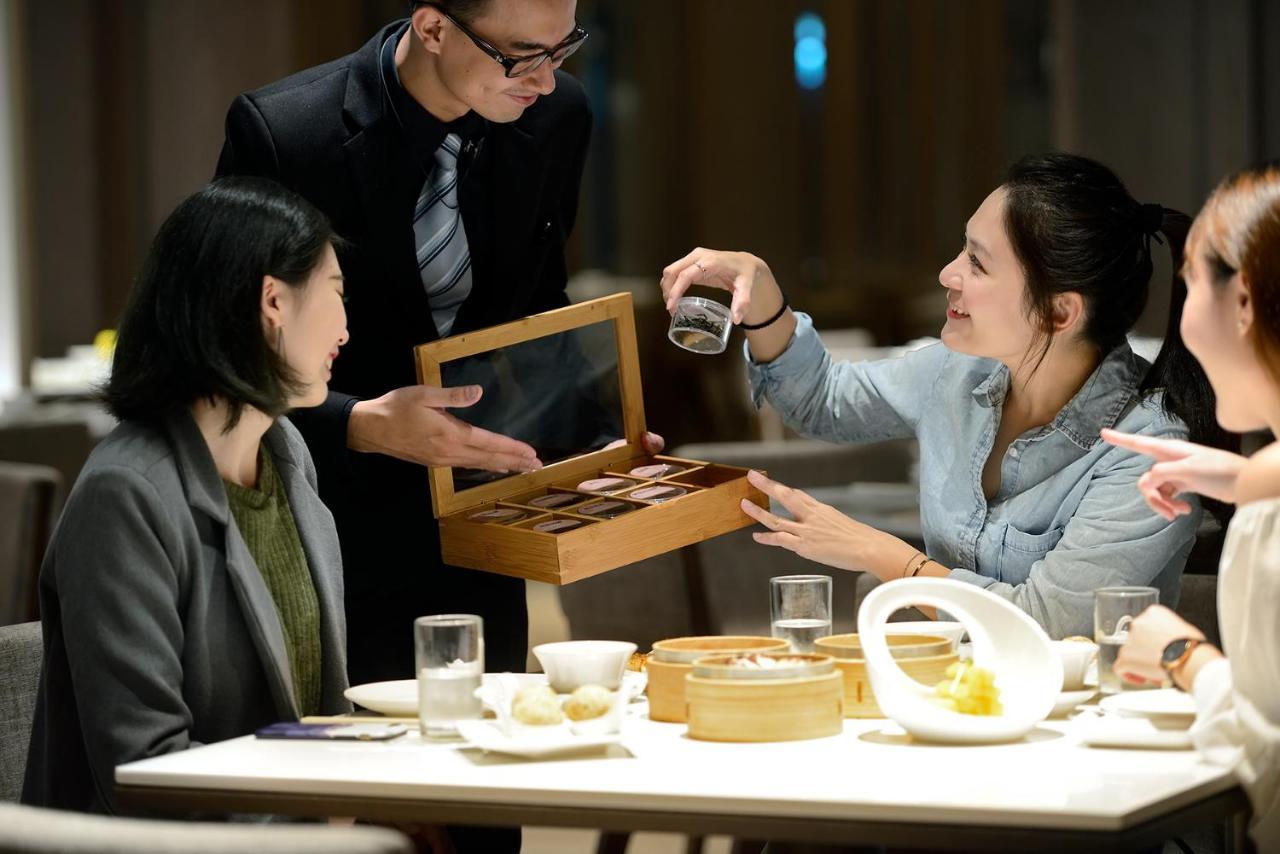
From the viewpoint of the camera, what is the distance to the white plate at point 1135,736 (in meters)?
1.85

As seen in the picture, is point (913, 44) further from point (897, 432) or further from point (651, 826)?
point (651, 826)

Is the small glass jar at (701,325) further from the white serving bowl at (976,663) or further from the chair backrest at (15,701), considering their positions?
the chair backrest at (15,701)

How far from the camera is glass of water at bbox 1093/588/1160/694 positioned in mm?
2076

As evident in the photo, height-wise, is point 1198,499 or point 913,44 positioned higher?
point 913,44

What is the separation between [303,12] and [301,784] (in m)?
7.73

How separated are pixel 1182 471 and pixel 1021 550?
0.63m

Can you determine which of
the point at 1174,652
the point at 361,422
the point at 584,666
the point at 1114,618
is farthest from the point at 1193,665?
the point at 361,422

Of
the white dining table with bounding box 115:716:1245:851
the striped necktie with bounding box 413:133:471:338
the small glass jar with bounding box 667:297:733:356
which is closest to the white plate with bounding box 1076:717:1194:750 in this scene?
the white dining table with bounding box 115:716:1245:851

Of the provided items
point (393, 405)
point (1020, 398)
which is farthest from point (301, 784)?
point (1020, 398)

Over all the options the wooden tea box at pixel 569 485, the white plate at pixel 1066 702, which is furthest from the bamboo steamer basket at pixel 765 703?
the wooden tea box at pixel 569 485

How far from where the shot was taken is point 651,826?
1659mm

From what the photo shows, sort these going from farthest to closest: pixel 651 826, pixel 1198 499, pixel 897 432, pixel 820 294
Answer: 1. pixel 820 294
2. pixel 897 432
3. pixel 1198 499
4. pixel 651 826

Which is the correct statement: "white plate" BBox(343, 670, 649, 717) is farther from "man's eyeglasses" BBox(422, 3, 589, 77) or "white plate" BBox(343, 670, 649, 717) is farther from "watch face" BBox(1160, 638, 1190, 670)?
"man's eyeglasses" BBox(422, 3, 589, 77)

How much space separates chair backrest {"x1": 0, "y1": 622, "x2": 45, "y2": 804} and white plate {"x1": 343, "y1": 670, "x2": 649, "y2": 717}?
0.46m
